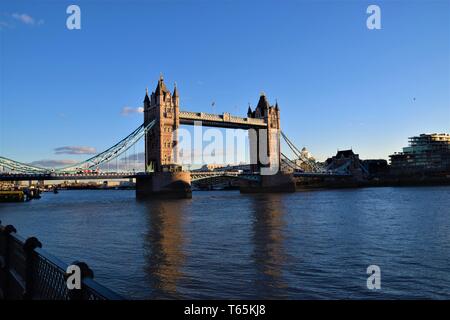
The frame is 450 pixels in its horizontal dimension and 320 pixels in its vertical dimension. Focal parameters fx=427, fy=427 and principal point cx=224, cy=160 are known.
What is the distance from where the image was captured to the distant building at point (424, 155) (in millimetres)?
119831

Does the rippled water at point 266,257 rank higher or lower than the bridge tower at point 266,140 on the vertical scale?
lower

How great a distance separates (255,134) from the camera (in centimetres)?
10456

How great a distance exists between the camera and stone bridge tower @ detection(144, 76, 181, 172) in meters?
75.5

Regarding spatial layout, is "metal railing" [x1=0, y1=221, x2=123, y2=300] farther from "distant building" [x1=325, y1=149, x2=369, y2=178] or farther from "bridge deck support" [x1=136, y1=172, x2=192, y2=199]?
"distant building" [x1=325, y1=149, x2=369, y2=178]

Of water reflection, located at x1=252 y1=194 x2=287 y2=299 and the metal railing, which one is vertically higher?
the metal railing

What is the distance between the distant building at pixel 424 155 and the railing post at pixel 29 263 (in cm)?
12245

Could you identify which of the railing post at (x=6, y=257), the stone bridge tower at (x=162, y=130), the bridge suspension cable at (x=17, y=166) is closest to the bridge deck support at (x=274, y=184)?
the stone bridge tower at (x=162, y=130)

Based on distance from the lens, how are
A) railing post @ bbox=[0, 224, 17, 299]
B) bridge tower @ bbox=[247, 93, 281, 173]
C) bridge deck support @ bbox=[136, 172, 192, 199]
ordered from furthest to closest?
bridge tower @ bbox=[247, 93, 281, 173]
bridge deck support @ bbox=[136, 172, 192, 199]
railing post @ bbox=[0, 224, 17, 299]

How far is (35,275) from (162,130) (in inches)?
2799

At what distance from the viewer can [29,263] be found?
19.2ft

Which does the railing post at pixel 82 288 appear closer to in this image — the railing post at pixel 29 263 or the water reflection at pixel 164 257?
the railing post at pixel 29 263

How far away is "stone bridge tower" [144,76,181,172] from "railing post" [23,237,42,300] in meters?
67.4

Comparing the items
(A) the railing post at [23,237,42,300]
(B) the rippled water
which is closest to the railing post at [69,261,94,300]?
(A) the railing post at [23,237,42,300]

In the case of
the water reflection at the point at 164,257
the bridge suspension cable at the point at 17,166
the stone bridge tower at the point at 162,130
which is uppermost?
the stone bridge tower at the point at 162,130
